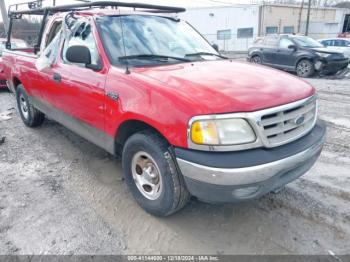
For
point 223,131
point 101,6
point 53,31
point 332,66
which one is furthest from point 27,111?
point 332,66

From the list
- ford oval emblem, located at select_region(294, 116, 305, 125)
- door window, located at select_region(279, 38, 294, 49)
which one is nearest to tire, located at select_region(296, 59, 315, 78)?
door window, located at select_region(279, 38, 294, 49)

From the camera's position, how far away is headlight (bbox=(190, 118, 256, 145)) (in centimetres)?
232

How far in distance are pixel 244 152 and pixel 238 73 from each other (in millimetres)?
977

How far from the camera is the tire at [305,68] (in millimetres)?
11883

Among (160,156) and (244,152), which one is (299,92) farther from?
(160,156)

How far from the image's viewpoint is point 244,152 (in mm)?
2338

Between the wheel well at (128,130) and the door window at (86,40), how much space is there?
78cm

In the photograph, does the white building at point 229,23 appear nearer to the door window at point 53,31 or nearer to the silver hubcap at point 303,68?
the silver hubcap at point 303,68

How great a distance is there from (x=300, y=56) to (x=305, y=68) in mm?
505

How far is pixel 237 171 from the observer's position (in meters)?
2.25

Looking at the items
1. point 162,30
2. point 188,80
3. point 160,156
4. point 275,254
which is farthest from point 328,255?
point 162,30

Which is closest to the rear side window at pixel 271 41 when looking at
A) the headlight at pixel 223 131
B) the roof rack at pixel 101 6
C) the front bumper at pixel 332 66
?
the front bumper at pixel 332 66

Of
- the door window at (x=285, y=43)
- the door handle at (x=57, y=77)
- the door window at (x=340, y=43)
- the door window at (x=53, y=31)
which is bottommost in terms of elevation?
the door window at (x=340, y=43)

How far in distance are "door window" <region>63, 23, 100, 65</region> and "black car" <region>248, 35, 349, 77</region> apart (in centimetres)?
1032
